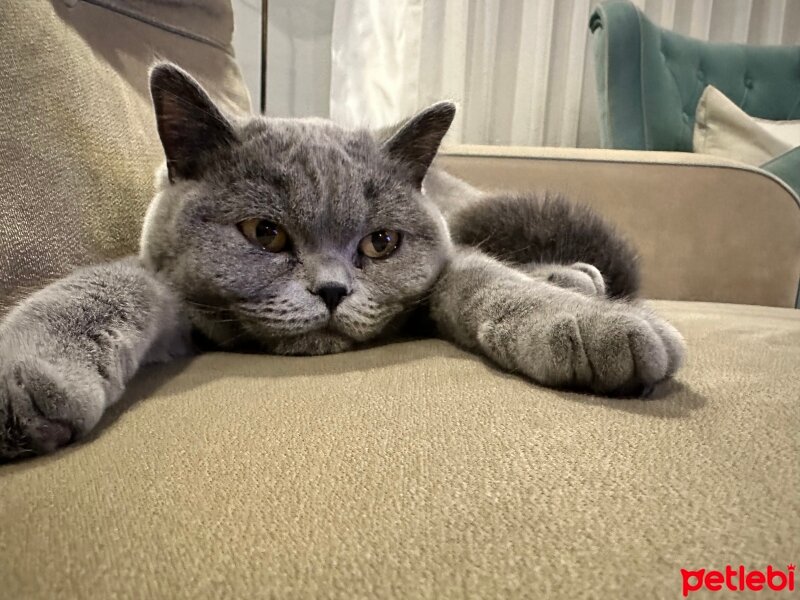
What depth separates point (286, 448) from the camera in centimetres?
50

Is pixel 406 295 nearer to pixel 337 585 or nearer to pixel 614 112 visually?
pixel 337 585

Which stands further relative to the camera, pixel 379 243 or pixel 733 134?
pixel 733 134

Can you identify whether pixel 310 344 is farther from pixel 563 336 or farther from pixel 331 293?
pixel 563 336

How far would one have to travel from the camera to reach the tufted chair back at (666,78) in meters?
2.26

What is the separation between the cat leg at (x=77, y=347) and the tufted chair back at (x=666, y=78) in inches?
77.5

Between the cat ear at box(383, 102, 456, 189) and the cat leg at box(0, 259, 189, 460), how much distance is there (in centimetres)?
40

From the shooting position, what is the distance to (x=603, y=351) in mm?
611

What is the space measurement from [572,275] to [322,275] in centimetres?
37

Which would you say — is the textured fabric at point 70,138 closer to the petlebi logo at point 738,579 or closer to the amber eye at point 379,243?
the amber eye at point 379,243

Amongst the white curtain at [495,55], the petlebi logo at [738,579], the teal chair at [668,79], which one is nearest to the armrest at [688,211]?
the teal chair at [668,79]

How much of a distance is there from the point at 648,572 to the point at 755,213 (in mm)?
1414

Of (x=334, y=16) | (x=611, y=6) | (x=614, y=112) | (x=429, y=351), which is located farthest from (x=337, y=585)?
(x=334, y=16)

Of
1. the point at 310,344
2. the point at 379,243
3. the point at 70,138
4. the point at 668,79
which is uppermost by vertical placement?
the point at 668,79

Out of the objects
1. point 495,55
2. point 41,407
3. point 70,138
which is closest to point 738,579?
point 41,407
